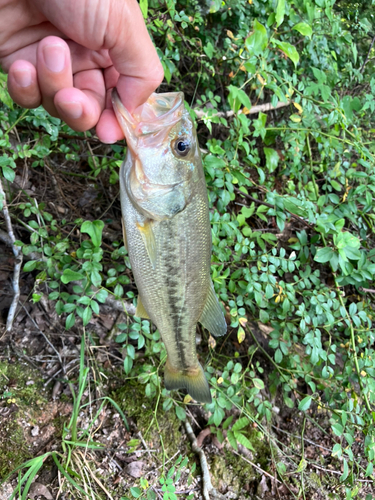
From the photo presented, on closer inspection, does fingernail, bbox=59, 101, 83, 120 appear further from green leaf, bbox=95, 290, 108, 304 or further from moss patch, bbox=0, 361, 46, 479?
moss patch, bbox=0, 361, 46, 479

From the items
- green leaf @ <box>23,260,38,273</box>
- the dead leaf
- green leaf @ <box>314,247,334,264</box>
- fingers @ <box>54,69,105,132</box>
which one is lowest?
the dead leaf

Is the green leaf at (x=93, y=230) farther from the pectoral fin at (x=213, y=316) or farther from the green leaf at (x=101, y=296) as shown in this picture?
the pectoral fin at (x=213, y=316)

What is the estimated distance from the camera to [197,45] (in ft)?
10.7

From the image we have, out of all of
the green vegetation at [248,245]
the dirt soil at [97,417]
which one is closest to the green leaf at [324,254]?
the green vegetation at [248,245]

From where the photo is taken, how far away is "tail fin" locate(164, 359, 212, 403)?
2322 mm

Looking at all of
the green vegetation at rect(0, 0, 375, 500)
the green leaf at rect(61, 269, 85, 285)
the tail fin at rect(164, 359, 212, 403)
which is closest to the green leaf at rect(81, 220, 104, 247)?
the green vegetation at rect(0, 0, 375, 500)

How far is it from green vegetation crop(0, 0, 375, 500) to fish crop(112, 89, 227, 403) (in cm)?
37

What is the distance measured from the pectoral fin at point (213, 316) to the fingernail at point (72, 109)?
122cm

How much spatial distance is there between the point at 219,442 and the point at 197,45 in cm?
374

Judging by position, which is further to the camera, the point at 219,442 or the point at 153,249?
the point at 219,442

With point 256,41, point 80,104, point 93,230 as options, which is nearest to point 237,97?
point 256,41

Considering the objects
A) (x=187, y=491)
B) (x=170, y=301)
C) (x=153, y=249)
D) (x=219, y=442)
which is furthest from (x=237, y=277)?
(x=187, y=491)

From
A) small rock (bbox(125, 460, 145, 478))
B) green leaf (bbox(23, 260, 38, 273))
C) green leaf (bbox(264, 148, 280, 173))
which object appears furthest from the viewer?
green leaf (bbox(264, 148, 280, 173))

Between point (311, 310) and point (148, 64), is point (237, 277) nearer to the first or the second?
point (311, 310)
